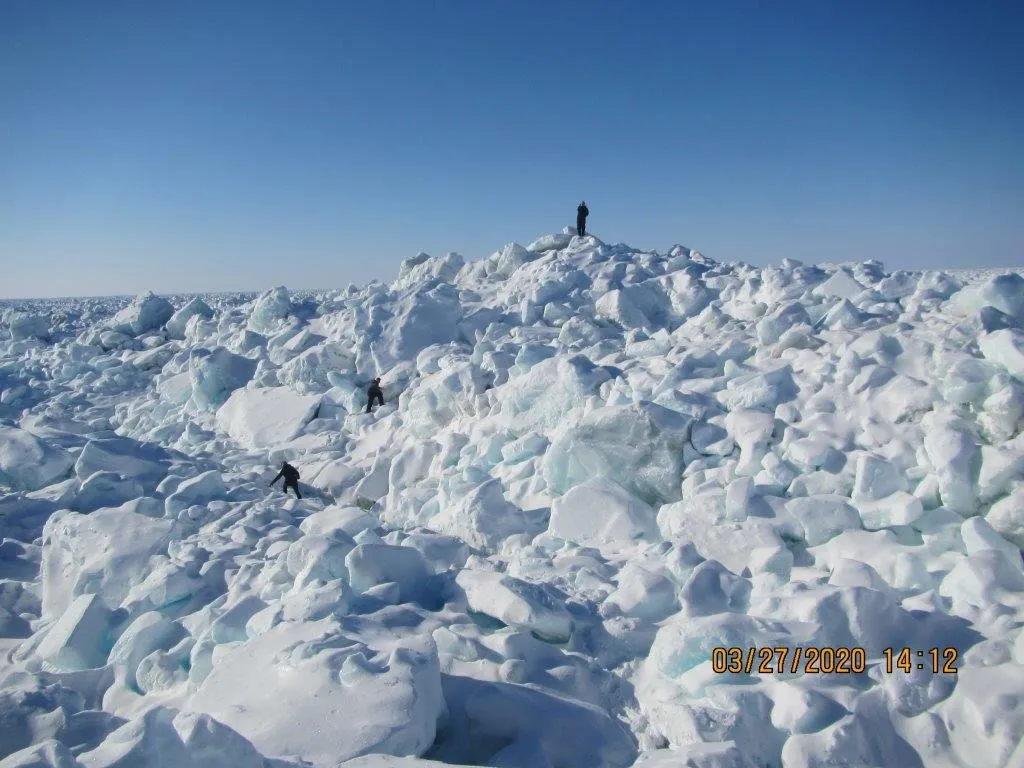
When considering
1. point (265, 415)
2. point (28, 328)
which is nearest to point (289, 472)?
point (265, 415)

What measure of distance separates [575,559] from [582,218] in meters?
11.2

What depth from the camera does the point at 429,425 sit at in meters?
8.02

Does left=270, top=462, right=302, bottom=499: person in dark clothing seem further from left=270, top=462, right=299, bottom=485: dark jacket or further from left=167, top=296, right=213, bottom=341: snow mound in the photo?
left=167, top=296, right=213, bottom=341: snow mound

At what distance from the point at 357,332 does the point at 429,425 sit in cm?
353

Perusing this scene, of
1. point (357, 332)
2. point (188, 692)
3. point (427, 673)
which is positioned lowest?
point (188, 692)

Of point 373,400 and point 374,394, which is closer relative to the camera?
point 374,394

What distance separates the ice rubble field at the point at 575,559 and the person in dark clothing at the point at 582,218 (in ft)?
18.2

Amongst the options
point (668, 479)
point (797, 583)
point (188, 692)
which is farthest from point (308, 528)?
point (797, 583)

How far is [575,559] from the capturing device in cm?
447

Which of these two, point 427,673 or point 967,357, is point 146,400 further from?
point 967,357

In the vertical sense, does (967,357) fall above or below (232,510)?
above
